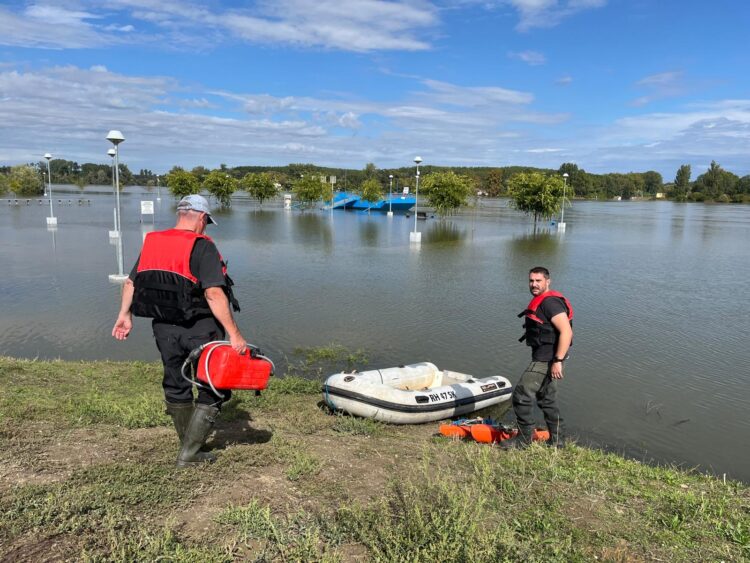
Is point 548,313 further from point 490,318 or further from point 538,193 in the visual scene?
point 538,193

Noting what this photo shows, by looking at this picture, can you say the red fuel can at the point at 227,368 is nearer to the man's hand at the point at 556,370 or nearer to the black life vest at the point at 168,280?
the black life vest at the point at 168,280

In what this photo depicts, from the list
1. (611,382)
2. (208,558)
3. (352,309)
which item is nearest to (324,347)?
(352,309)

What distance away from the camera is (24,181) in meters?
80.1

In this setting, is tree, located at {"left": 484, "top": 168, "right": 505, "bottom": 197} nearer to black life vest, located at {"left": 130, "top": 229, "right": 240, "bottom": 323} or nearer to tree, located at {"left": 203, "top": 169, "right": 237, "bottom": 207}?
tree, located at {"left": 203, "top": 169, "right": 237, "bottom": 207}

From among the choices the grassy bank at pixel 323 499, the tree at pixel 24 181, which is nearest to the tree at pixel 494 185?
the tree at pixel 24 181

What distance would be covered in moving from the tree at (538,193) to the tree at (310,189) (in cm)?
2629

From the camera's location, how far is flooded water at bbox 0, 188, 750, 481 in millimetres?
7707

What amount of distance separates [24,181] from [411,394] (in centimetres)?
9307

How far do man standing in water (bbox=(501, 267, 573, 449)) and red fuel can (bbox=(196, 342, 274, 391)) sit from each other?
119 inches

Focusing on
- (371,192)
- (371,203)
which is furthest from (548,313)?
(371,203)

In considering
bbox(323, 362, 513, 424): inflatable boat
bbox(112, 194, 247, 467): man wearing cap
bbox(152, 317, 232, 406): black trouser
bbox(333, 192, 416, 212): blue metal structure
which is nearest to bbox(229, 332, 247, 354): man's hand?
bbox(112, 194, 247, 467): man wearing cap

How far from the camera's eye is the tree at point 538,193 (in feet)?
130

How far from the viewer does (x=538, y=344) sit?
5492 millimetres

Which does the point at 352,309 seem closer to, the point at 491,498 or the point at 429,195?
the point at 491,498
